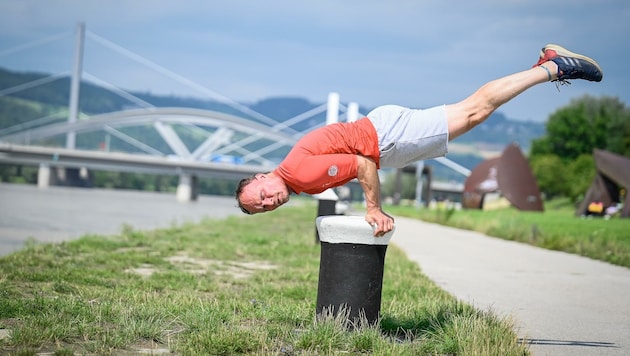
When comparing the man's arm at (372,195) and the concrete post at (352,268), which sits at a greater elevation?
the man's arm at (372,195)

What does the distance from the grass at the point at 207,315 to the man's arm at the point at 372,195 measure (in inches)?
20.9

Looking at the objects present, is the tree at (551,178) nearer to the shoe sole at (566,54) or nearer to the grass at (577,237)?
the grass at (577,237)

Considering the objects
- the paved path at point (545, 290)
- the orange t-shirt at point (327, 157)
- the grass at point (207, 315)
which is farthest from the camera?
the paved path at point (545, 290)

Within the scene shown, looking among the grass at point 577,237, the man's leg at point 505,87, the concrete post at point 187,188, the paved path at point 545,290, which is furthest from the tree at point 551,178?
the man's leg at point 505,87

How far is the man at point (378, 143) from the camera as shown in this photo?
455 centimetres

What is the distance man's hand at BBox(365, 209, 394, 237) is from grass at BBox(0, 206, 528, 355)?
0.50m

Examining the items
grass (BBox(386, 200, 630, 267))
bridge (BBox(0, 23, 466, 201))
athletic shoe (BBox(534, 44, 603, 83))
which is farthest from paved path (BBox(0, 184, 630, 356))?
bridge (BBox(0, 23, 466, 201))

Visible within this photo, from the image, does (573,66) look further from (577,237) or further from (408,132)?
(577,237)

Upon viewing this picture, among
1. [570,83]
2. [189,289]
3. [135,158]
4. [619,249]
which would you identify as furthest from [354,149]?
[135,158]

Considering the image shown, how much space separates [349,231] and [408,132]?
63 cm

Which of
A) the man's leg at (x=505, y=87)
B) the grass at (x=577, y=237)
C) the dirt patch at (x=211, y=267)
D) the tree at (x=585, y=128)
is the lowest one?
the dirt patch at (x=211, y=267)

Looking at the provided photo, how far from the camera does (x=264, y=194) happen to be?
461cm

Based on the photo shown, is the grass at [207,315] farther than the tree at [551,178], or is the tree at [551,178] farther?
the tree at [551,178]

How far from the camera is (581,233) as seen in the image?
16.0m
